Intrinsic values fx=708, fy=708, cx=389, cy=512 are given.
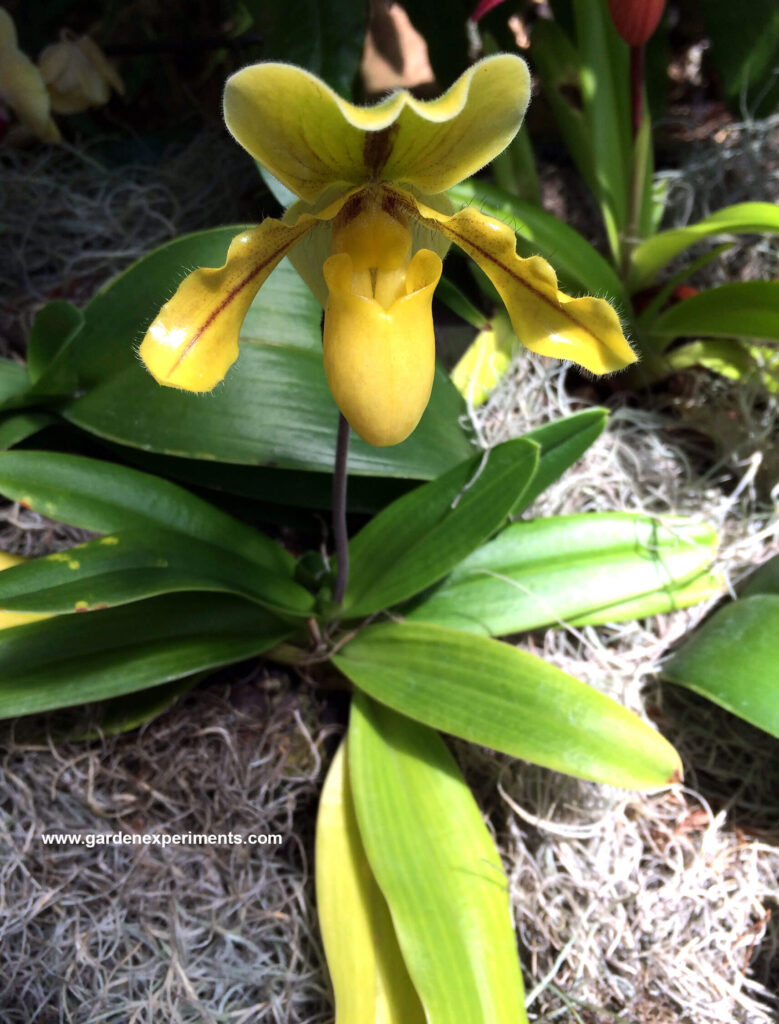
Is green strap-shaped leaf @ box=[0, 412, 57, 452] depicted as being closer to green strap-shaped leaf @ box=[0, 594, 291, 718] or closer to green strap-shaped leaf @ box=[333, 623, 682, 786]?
green strap-shaped leaf @ box=[0, 594, 291, 718]

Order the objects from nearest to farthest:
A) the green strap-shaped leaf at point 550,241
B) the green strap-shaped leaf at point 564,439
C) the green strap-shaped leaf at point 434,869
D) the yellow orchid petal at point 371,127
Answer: the yellow orchid petal at point 371,127 < the green strap-shaped leaf at point 434,869 < the green strap-shaped leaf at point 564,439 < the green strap-shaped leaf at point 550,241

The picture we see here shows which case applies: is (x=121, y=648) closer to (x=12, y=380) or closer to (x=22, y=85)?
(x=12, y=380)

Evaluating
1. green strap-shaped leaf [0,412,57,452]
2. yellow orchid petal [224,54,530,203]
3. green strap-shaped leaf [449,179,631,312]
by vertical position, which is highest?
yellow orchid petal [224,54,530,203]

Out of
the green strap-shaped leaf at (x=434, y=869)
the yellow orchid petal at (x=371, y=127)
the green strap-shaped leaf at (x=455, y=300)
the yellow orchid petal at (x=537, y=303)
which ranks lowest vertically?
the green strap-shaped leaf at (x=434, y=869)

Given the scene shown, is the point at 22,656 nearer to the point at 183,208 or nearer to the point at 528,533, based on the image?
the point at 528,533

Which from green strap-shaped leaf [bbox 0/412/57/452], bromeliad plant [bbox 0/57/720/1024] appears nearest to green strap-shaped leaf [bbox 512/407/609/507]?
bromeliad plant [bbox 0/57/720/1024]

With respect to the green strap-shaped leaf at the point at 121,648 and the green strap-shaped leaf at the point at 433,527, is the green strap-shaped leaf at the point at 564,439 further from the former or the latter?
the green strap-shaped leaf at the point at 121,648

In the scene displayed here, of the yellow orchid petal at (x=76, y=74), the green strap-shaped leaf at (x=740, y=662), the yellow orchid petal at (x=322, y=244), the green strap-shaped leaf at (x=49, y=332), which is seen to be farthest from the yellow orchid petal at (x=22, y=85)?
the green strap-shaped leaf at (x=740, y=662)

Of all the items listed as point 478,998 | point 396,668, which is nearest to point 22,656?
point 396,668
